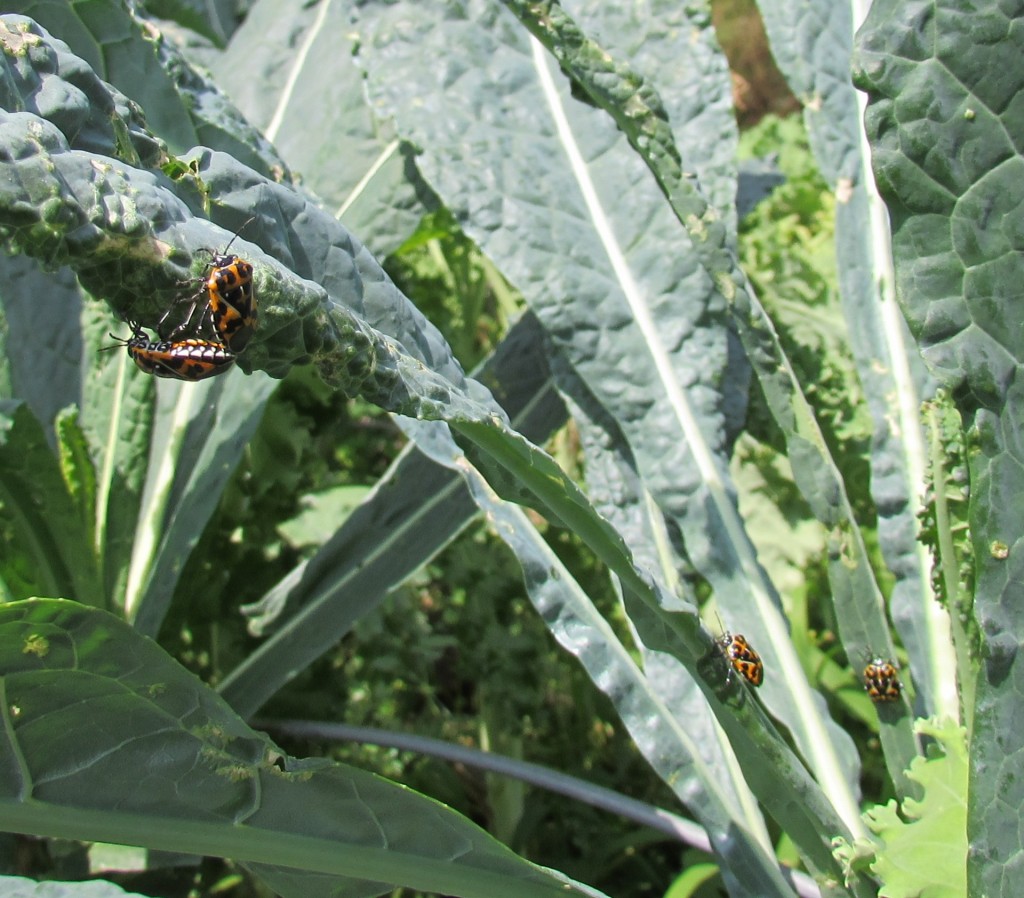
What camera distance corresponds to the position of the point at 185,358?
0.79m

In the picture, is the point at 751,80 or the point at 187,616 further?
the point at 751,80

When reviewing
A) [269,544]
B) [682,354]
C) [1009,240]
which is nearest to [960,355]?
[1009,240]

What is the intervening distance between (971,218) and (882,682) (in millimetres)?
612

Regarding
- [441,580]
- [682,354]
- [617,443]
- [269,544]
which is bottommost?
[441,580]

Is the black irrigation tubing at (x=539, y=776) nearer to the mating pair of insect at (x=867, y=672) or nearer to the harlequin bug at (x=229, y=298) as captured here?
the mating pair of insect at (x=867, y=672)

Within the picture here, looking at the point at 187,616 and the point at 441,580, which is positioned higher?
the point at 187,616

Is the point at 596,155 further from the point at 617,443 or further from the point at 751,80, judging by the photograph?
the point at 751,80

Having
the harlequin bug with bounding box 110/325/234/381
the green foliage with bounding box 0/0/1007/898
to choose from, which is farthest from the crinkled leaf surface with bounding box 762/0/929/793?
the harlequin bug with bounding box 110/325/234/381

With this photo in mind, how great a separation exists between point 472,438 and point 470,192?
2.08 ft

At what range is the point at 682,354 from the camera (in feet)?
4.64

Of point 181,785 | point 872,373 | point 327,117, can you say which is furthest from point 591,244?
point 181,785

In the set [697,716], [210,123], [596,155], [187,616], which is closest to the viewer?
[210,123]

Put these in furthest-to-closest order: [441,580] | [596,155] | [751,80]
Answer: [751,80], [441,580], [596,155]

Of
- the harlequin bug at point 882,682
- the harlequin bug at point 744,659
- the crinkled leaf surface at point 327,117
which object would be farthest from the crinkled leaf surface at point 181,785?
the crinkled leaf surface at point 327,117
